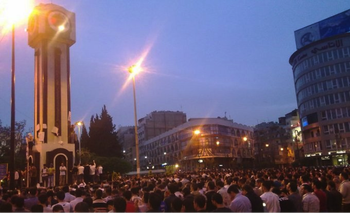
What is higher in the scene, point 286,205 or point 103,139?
point 103,139

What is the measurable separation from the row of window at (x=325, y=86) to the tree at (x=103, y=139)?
40563 mm

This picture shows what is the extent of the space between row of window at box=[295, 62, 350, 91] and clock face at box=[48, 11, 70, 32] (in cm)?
5080

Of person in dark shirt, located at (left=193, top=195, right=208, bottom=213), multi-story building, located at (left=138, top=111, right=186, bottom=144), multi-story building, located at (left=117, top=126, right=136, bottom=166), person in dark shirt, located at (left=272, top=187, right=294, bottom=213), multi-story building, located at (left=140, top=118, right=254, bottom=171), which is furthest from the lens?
multi-story building, located at (left=117, top=126, right=136, bottom=166)

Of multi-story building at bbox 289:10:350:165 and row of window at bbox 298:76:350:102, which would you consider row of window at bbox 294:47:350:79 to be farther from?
row of window at bbox 298:76:350:102

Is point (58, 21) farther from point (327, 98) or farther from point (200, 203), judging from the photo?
point (327, 98)

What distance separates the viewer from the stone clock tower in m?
35.0

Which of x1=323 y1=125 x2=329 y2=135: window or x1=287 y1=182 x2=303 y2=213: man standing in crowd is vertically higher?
x1=323 y1=125 x2=329 y2=135: window

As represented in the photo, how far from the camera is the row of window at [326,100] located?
64.4 m

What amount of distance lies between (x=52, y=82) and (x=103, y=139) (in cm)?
3030

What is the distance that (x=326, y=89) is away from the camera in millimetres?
67062

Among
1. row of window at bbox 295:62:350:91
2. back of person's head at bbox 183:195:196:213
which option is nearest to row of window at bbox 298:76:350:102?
row of window at bbox 295:62:350:91

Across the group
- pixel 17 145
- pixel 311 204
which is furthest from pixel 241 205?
pixel 17 145

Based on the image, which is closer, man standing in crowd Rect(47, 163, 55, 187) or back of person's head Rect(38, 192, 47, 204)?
back of person's head Rect(38, 192, 47, 204)

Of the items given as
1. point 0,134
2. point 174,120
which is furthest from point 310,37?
point 0,134
